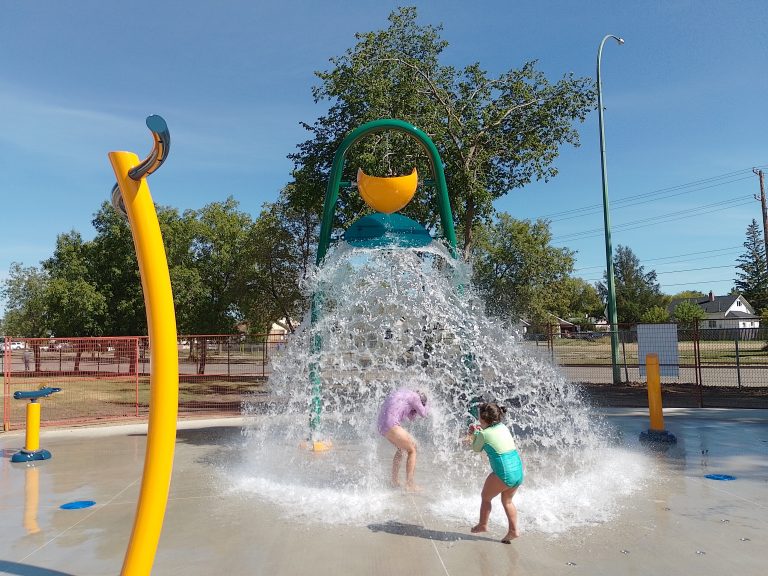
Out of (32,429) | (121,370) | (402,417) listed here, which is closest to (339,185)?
(402,417)

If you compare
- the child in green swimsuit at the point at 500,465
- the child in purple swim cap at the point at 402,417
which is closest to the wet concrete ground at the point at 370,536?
the child in green swimsuit at the point at 500,465

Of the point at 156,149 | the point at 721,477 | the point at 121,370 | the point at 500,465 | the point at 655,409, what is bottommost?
the point at 721,477

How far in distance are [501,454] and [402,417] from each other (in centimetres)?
155

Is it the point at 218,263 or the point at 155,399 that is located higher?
the point at 218,263

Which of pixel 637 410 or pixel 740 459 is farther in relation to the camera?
pixel 637 410

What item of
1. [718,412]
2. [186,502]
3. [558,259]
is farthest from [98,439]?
[558,259]

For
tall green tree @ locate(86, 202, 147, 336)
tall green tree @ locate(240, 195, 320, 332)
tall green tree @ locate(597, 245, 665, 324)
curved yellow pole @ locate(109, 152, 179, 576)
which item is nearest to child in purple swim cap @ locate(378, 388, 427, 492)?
curved yellow pole @ locate(109, 152, 179, 576)

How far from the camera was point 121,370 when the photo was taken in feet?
49.8

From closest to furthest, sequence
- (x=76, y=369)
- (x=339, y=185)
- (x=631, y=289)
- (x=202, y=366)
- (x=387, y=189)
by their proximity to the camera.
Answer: (x=387, y=189), (x=339, y=185), (x=76, y=369), (x=202, y=366), (x=631, y=289)

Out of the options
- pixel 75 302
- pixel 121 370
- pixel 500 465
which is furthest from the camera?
pixel 75 302

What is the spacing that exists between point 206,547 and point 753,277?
3553 inches

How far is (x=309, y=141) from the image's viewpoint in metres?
16.2

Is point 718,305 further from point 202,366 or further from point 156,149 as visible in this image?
point 156,149

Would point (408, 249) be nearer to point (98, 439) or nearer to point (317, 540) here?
point (317, 540)
